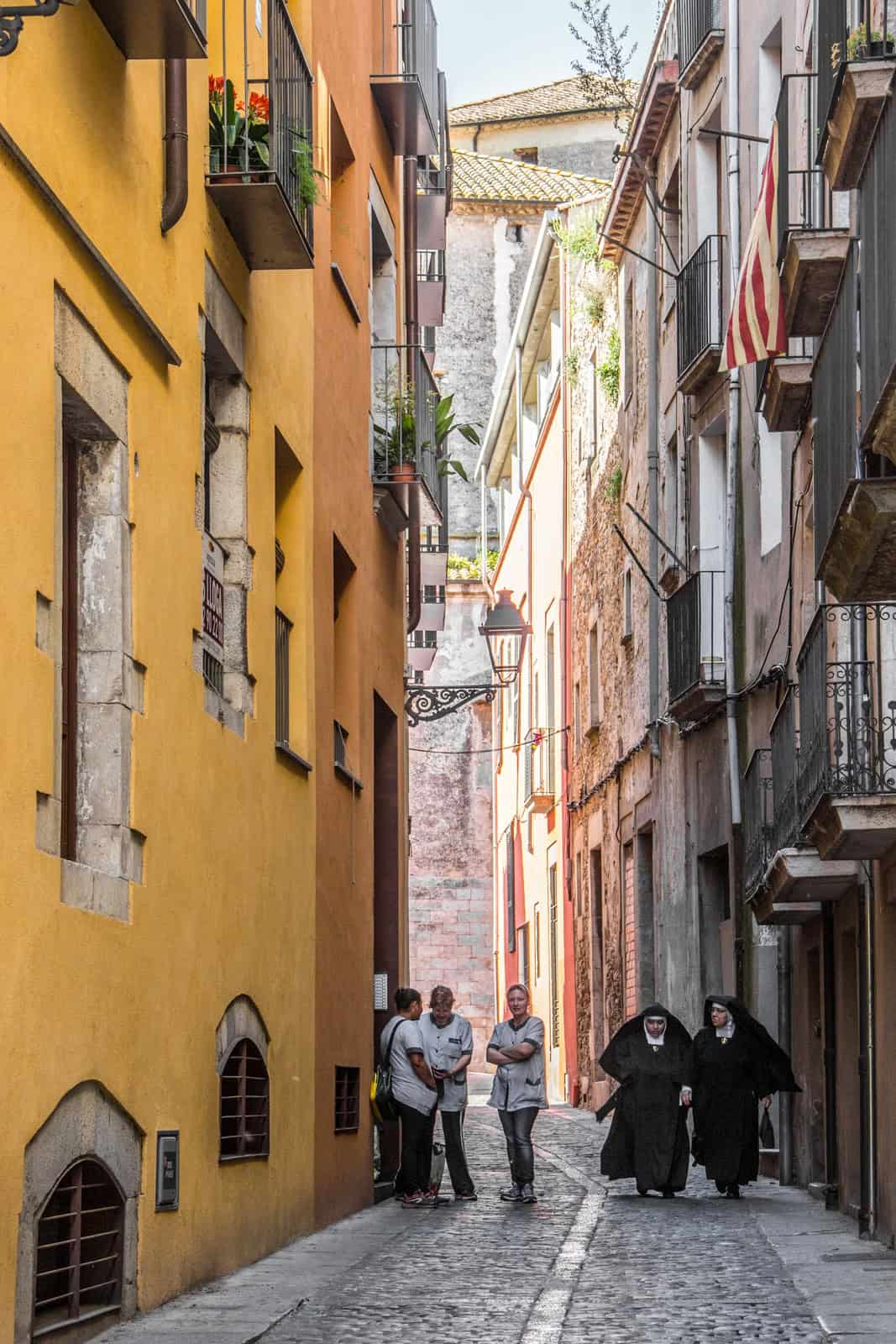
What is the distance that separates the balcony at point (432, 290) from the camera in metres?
21.7

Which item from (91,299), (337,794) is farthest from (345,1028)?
(91,299)

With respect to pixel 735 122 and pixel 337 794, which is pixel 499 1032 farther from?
pixel 735 122

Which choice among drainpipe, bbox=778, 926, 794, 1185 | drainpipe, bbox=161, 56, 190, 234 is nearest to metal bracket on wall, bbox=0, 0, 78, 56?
drainpipe, bbox=161, 56, 190, 234

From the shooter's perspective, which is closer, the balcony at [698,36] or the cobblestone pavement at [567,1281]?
the cobblestone pavement at [567,1281]

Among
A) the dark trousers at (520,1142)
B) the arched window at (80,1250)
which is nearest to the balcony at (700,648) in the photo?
the dark trousers at (520,1142)

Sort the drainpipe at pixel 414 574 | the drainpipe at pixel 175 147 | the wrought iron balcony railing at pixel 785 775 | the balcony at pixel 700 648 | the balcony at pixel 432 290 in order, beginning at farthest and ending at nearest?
the balcony at pixel 432 290
the balcony at pixel 700 648
the drainpipe at pixel 414 574
the wrought iron balcony railing at pixel 785 775
the drainpipe at pixel 175 147

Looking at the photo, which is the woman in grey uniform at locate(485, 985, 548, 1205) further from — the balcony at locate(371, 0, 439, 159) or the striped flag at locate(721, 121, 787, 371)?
the balcony at locate(371, 0, 439, 159)

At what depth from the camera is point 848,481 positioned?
952cm

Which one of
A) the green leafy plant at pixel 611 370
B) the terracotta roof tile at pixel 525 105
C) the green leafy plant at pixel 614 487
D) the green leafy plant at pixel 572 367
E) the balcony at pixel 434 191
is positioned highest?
the terracotta roof tile at pixel 525 105

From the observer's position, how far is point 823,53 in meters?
12.3

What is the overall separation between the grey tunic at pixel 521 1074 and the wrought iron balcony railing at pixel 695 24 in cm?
1066

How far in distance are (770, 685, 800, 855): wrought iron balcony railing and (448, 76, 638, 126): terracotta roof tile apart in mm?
44199

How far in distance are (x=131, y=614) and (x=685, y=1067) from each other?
948cm

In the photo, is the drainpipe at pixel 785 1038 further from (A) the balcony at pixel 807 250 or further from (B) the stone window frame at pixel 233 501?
(B) the stone window frame at pixel 233 501
